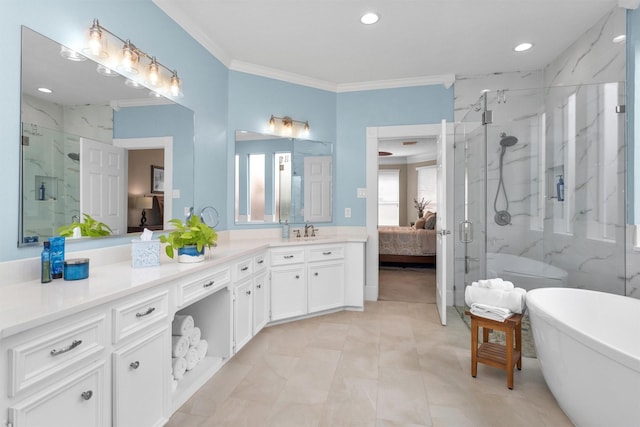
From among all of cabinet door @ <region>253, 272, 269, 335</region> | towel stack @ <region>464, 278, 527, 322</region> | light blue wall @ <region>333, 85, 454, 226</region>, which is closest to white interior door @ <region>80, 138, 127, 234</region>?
cabinet door @ <region>253, 272, 269, 335</region>

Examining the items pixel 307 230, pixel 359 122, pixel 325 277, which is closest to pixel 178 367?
pixel 325 277

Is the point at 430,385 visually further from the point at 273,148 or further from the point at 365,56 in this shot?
the point at 365,56

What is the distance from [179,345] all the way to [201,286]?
422 millimetres

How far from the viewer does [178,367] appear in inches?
81.3

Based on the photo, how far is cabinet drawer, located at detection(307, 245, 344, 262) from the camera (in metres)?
3.38

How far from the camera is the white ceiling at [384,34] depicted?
2.54 meters

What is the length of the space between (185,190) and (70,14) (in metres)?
1.30

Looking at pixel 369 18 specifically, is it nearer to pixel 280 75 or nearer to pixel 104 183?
pixel 280 75

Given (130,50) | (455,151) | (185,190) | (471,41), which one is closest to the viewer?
(130,50)

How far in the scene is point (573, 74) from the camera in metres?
3.14

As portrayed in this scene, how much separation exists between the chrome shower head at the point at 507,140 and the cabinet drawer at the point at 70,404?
11.2 ft

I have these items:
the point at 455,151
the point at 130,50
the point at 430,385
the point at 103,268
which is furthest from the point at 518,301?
the point at 130,50

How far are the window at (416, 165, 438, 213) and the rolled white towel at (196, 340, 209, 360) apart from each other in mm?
7207

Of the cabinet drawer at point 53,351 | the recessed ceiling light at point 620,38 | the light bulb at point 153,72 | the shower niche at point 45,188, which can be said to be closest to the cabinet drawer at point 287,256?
the light bulb at point 153,72
